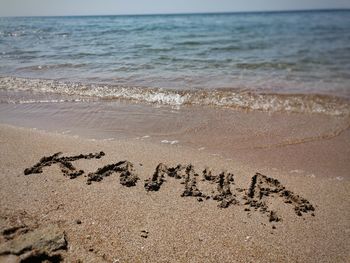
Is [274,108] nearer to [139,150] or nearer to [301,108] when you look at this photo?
[301,108]

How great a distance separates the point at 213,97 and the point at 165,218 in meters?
5.05

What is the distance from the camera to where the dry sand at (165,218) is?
9.65 feet

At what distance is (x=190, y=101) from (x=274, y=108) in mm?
1971

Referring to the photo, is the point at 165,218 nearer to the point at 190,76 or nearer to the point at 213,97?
the point at 213,97

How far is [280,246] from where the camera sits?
10.1 feet

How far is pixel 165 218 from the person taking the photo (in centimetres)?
338

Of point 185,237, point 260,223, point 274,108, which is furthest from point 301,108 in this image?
point 185,237

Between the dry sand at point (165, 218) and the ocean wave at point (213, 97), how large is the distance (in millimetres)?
3104

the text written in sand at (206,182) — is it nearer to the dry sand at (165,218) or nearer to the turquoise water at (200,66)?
the dry sand at (165,218)

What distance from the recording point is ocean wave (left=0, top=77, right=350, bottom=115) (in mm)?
7297

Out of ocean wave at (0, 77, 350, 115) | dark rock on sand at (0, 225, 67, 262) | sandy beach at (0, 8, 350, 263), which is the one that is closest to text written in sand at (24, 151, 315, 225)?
sandy beach at (0, 8, 350, 263)

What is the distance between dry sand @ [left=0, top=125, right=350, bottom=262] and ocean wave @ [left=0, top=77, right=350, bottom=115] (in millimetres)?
3104

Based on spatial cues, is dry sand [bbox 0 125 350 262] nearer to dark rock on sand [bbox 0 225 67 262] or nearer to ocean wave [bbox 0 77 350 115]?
dark rock on sand [bbox 0 225 67 262]

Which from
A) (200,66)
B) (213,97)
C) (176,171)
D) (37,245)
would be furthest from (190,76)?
(37,245)
